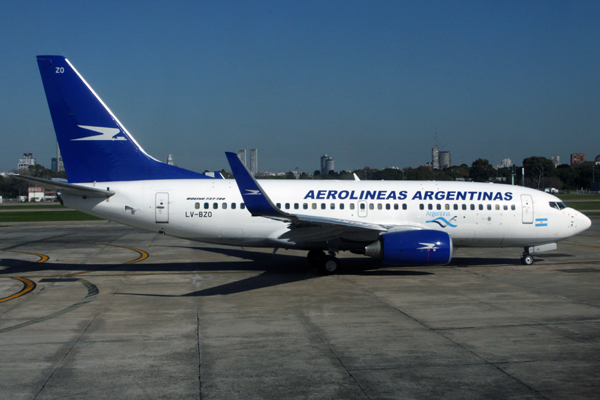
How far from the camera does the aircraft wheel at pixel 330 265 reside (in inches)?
681

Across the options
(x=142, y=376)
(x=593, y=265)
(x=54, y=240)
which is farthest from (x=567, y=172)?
(x=142, y=376)

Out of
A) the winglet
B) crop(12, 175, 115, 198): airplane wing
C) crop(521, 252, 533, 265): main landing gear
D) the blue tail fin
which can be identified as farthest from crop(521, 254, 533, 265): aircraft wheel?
crop(12, 175, 115, 198): airplane wing

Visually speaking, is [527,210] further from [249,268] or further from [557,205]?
[249,268]

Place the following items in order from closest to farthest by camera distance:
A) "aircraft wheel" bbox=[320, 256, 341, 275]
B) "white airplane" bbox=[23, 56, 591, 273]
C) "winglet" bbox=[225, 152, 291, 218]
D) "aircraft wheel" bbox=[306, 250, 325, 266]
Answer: "winglet" bbox=[225, 152, 291, 218], "white airplane" bbox=[23, 56, 591, 273], "aircraft wheel" bbox=[320, 256, 341, 275], "aircraft wheel" bbox=[306, 250, 325, 266]

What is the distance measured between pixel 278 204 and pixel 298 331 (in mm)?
8251

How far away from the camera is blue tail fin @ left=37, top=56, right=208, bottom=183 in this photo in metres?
17.1

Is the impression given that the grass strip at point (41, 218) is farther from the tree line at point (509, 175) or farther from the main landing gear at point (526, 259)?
the tree line at point (509, 175)

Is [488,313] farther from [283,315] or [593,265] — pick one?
[593,265]

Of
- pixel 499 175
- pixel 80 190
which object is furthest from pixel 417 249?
pixel 499 175

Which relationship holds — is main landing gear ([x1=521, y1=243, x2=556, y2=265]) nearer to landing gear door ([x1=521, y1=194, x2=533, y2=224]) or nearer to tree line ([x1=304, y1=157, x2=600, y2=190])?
landing gear door ([x1=521, y1=194, x2=533, y2=224])

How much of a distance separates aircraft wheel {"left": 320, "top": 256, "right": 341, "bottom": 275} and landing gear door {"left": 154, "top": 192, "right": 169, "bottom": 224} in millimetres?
6156

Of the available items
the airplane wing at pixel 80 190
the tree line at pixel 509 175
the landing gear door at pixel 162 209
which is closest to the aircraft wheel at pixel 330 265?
the landing gear door at pixel 162 209

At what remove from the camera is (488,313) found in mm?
Answer: 11805

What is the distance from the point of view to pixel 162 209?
17.4 m
